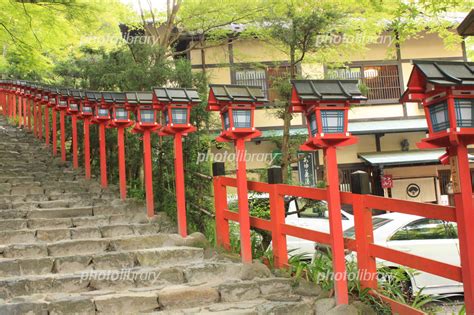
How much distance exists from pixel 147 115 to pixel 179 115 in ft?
2.87

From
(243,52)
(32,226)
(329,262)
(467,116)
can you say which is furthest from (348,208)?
(467,116)

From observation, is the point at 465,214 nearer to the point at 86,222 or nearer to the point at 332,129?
the point at 332,129

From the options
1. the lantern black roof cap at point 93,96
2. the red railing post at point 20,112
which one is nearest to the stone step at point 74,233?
the lantern black roof cap at point 93,96

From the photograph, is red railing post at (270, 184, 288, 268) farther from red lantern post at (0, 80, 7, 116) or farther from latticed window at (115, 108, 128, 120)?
red lantern post at (0, 80, 7, 116)

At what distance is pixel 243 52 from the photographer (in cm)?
1499

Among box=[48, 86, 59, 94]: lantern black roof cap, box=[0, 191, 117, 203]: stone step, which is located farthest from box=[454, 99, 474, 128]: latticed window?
box=[48, 86, 59, 94]: lantern black roof cap

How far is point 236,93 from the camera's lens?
525 cm

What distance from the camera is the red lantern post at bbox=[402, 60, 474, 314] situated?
Answer: 9.77 feet

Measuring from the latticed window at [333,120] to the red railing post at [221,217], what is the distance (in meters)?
2.28

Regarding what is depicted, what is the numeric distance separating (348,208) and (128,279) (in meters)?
10.7

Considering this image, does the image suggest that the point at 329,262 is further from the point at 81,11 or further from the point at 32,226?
the point at 81,11

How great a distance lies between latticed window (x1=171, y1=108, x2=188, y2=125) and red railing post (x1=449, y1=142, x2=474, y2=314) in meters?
3.83

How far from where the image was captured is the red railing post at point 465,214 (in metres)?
3.03

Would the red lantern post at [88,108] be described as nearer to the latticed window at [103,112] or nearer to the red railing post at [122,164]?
the latticed window at [103,112]
